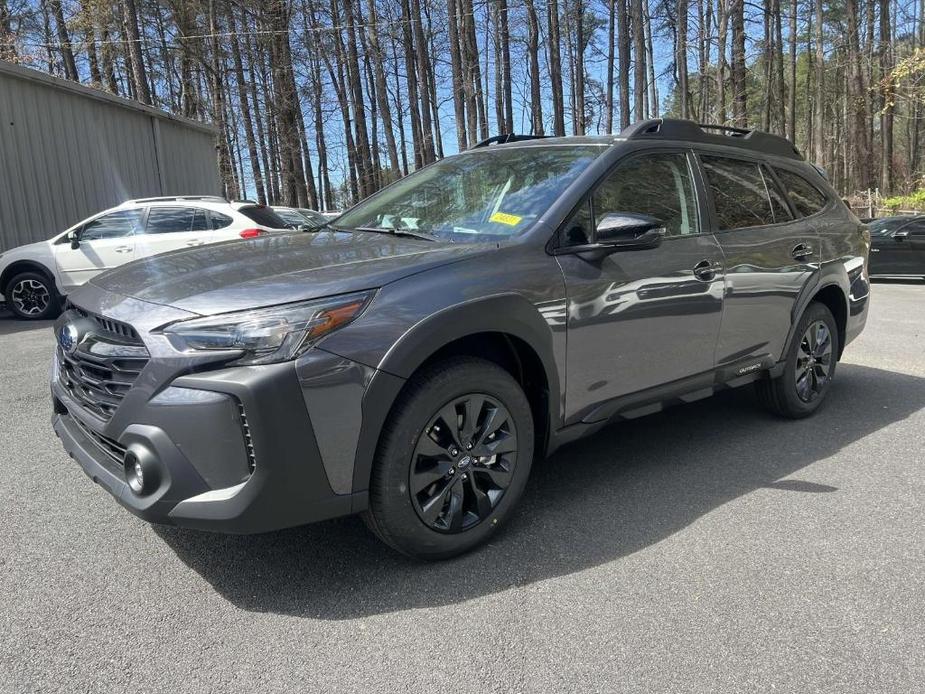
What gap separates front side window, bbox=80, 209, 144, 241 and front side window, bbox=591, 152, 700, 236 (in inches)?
344

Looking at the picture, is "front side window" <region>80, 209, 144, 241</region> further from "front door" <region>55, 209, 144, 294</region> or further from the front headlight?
the front headlight

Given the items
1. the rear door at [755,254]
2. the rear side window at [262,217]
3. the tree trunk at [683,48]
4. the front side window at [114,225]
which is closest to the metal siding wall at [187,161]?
the front side window at [114,225]

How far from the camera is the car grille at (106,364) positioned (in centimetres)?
258

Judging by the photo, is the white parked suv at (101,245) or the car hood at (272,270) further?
the white parked suv at (101,245)

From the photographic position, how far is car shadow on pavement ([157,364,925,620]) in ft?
9.16

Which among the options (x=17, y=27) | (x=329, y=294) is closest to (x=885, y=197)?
(x=329, y=294)

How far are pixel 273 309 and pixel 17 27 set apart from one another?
116 ft

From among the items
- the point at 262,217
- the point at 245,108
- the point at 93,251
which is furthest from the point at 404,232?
the point at 245,108

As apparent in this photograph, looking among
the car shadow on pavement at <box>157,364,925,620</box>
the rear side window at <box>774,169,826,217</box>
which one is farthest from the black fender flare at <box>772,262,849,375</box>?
the car shadow on pavement at <box>157,364,925,620</box>

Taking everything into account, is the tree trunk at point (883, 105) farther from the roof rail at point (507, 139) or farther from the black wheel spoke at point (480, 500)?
the black wheel spoke at point (480, 500)

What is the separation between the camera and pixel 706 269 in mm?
3842

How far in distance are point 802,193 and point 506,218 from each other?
2.65 m

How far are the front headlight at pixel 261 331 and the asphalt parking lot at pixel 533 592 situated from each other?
3.18 feet

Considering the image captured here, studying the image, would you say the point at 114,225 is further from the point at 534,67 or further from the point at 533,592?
the point at 534,67
